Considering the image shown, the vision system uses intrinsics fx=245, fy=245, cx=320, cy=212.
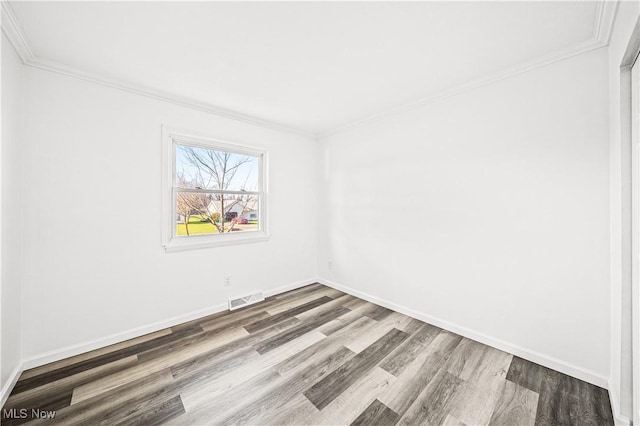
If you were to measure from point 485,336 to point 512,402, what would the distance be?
2.41ft

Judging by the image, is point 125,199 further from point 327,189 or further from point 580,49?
point 580,49

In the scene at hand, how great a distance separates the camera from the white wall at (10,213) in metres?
1.66

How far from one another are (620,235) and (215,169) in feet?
12.0

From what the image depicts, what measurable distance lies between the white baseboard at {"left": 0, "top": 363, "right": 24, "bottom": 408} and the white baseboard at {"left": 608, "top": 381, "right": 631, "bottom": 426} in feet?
12.5

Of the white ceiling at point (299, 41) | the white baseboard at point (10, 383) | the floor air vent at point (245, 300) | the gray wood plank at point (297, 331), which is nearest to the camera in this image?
the white ceiling at point (299, 41)

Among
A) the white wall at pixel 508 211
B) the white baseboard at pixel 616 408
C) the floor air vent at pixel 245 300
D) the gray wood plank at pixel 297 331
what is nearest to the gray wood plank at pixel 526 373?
the white wall at pixel 508 211

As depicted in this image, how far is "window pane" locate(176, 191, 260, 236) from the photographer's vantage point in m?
2.87

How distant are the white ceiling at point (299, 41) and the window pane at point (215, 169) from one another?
0.71m

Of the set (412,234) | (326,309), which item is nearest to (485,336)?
(412,234)

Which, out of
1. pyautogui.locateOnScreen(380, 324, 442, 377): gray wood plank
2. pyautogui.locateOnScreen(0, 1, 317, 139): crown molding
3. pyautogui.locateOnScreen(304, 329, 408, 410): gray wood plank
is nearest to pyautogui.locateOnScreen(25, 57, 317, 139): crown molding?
pyautogui.locateOnScreen(0, 1, 317, 139): crown molding

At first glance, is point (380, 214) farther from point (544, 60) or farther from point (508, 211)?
Result: point (544, 60)

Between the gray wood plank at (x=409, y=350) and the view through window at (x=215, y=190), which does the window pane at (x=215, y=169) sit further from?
the gray wood plank at (x=409, y=350)

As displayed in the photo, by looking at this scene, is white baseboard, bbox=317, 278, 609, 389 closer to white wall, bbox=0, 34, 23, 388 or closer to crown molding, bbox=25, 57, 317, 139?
crown molding, bbox=25, 57, 317, 139

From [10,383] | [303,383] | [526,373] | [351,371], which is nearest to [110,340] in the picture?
[10,383]
